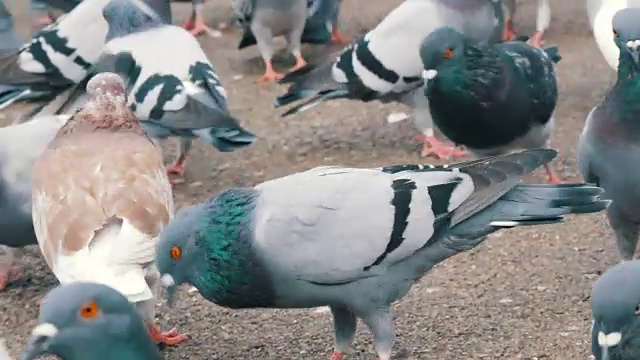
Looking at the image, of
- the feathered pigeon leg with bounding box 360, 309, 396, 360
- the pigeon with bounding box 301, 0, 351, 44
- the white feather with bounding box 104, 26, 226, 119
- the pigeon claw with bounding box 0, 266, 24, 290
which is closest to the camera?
the feathered pigeon leg with bounding box 360, 309, 396, 360

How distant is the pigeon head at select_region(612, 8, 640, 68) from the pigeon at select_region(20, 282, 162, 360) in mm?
2313

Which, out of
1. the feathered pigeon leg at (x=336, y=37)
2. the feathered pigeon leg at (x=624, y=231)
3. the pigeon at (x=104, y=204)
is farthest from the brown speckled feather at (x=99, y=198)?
the feathered pigeon leg at (x=336, y=37)

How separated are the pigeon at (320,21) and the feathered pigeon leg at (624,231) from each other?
16.2ft

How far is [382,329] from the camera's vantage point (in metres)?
3.64

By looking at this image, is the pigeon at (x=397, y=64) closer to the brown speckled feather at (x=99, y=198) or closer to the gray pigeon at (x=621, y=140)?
the gray pigeon at (x=621, y=140)

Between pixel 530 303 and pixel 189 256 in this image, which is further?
pixel 530 303

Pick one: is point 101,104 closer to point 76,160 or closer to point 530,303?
point 76,160

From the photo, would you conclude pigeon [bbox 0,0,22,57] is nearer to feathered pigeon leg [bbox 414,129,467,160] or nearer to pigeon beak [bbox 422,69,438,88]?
feathered pigeon leg [bbox 414,129,467,160]

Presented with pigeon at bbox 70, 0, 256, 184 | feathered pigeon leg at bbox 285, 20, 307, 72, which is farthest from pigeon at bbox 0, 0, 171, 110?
feathered pigeon leg at bbox 285, 20, 307, 72

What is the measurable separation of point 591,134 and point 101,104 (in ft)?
6.81

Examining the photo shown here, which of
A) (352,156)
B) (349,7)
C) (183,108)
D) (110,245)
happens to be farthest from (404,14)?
(349,7)

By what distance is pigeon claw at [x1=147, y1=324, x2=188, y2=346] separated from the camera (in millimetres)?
4191

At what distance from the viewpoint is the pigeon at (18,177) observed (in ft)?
14.8

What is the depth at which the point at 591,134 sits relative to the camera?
4238 millimetres
